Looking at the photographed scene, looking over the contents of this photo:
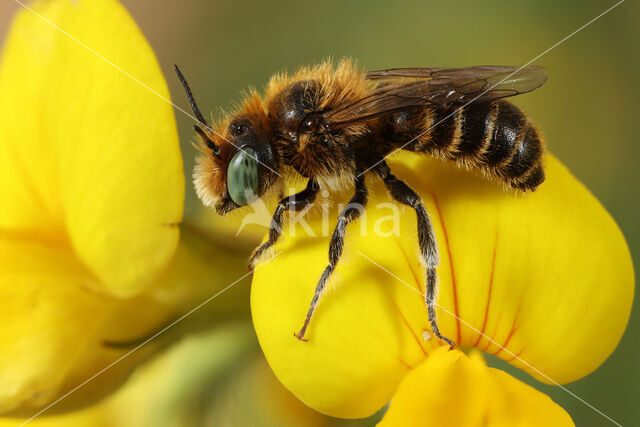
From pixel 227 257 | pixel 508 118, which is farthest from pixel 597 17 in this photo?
pixel 227 257

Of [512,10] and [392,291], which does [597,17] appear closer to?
[512,10]

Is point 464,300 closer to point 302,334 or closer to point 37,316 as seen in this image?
point 302,334

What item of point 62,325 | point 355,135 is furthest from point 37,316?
point 355,135

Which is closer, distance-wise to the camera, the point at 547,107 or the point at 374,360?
the point at 374,360

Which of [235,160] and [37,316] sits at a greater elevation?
[235,160]

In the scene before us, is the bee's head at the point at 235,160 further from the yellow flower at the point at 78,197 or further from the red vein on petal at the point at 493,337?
the red vein on petal at the point at 493,337

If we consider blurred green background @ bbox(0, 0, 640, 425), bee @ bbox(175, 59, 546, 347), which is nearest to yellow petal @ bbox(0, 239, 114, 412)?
bee @ bbox(175, 59, 546, 347)

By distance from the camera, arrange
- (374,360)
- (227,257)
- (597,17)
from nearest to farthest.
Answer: (374,360), (227,257), (597,17)
